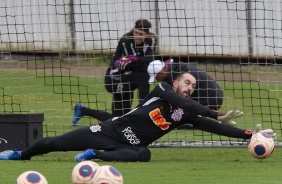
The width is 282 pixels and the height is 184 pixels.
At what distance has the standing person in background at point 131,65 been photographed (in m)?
14.7

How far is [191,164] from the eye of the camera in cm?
1051

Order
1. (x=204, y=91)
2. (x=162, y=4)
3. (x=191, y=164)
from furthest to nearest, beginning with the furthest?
(x=162, y=4) < (x=204, y=91) < (x=191, y=164)

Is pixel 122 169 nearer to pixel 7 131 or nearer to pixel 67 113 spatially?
pixel 7 131

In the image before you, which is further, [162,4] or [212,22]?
[162,4]

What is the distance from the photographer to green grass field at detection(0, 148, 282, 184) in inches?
357

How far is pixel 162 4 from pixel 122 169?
937 cm

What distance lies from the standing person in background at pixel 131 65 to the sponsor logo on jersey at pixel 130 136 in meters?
3.73

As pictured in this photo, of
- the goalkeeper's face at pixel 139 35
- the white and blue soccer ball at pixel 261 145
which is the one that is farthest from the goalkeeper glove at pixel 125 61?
the white and blue soccer ball at pixel 261 145

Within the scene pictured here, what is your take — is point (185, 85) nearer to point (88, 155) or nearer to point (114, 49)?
point (88, 155)

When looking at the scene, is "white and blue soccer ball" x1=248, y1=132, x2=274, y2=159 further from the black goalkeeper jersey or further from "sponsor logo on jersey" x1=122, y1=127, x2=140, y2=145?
"sponsor logo on jersey" x1=122, y1=127, x2=140, y2=145

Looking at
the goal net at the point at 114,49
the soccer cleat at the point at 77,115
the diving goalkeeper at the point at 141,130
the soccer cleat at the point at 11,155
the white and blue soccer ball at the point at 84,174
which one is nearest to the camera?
the white and blue soccer ball at the point at 84,174

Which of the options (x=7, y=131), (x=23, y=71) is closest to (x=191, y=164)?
(x=7, y=131)

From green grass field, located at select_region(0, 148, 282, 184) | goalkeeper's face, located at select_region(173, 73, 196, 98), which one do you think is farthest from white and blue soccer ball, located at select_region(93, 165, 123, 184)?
goalkeeper's face, located at select_region(173, 73, 196, 98)

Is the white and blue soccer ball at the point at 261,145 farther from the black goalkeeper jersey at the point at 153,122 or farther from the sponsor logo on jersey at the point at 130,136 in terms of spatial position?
the sponsor logo on jersey at the point at 130,136
